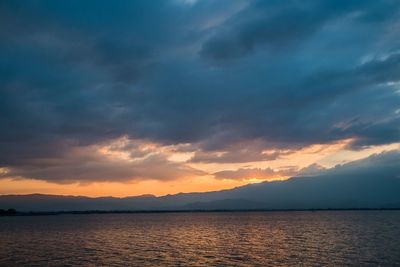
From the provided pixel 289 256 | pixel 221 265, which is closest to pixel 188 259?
pixel 221 265

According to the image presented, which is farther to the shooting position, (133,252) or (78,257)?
(133,252)

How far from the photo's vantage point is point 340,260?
5434cm

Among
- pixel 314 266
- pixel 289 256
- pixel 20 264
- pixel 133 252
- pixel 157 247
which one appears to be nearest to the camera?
pixel 314 266

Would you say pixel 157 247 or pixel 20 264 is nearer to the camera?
pixel 20 264

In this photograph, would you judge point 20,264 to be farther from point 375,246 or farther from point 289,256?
point 375,246

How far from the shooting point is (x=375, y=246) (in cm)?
6875

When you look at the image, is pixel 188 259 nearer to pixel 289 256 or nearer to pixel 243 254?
pixel 243 254

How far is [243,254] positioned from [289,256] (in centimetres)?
733

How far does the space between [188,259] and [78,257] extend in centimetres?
1729

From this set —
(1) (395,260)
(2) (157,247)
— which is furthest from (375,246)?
(2) (157,247)

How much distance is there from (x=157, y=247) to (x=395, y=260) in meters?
40.0

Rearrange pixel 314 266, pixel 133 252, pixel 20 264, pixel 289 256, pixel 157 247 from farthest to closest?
pixel 157 247 < pixel 133 252 < pixel 289 256 < pixel 20 264 < pixel 314 266

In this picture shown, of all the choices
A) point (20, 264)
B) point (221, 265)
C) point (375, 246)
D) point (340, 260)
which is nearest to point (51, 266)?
point (20, 264)

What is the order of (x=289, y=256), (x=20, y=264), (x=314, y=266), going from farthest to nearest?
(x=289, y=256), (x=20, y=264), (x=314, y=266)
